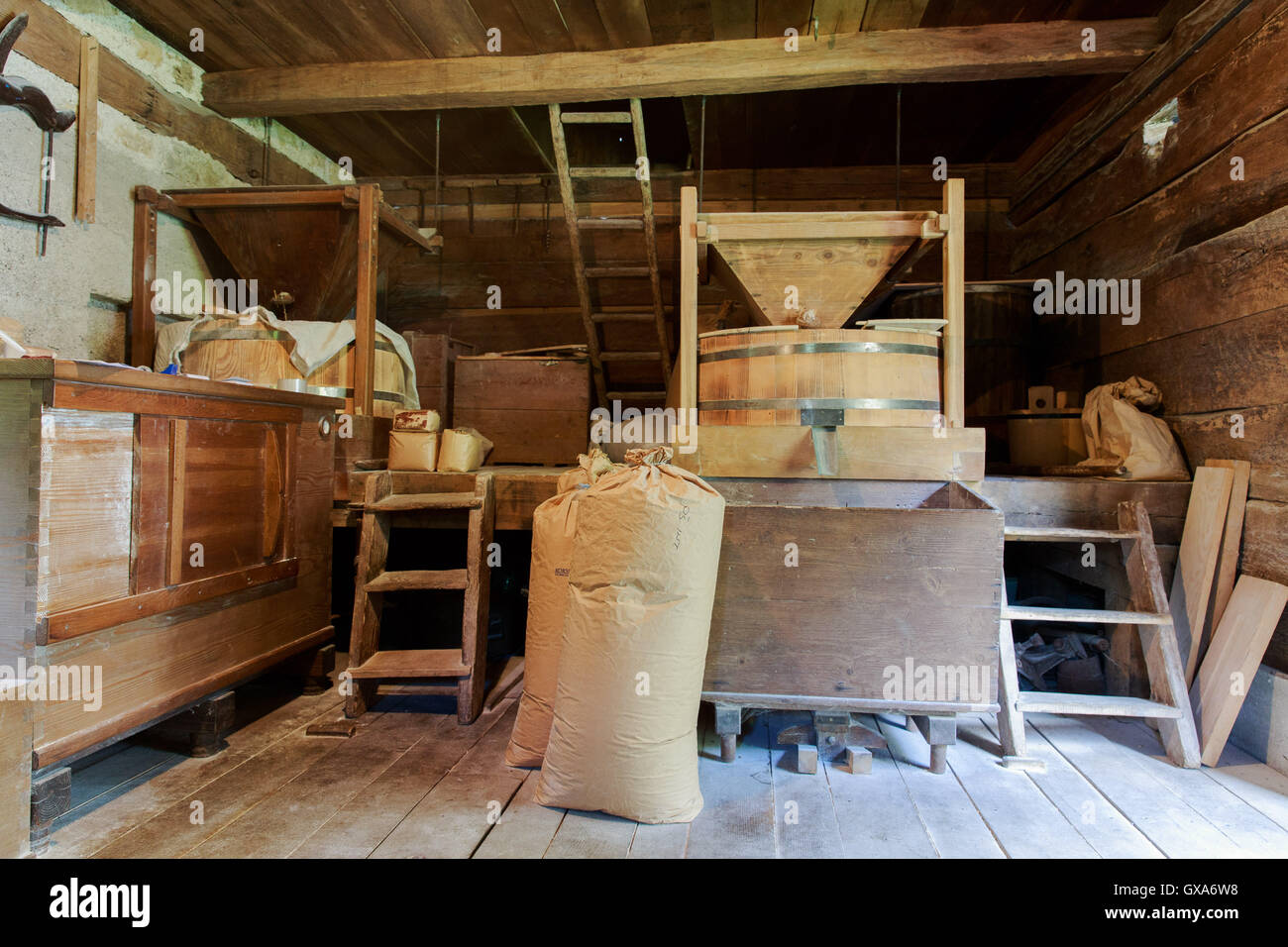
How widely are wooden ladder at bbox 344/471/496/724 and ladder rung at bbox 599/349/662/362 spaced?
2.54 m

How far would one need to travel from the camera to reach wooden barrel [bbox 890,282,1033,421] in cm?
427

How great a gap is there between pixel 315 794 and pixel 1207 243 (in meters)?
4.03

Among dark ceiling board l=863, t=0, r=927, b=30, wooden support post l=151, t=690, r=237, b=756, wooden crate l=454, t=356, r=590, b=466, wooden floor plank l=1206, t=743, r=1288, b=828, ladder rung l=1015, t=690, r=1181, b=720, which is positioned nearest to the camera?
wooden floor plank l=1206, t=743, r=1288, b=828

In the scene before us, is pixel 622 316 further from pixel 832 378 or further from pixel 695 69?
pixel 832 378

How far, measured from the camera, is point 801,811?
2.02 m

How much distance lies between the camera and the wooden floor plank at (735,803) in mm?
1822

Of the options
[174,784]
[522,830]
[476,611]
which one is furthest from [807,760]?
[174,784]

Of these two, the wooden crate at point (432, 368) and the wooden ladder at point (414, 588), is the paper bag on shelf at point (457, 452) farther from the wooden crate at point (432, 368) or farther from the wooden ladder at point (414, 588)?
the wooden crate at point (432, 368)

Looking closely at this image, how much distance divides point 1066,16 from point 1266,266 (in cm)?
200

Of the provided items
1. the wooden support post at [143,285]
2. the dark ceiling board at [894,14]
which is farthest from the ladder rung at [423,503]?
the dark ceiling board at [894,14]

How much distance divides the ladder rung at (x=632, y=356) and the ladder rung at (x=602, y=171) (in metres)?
1.28

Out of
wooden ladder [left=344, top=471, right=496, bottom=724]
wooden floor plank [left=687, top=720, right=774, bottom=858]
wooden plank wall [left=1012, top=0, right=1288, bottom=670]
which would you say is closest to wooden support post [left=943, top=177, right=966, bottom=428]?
wooden plank wall [left=1012, top=0, right=1288, bottom=670]

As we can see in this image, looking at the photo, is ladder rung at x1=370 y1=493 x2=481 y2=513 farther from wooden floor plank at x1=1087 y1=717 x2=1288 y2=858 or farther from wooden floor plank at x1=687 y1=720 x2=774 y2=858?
wooden floor plank at x1=1087 y1=717 x2=1288 y2=858

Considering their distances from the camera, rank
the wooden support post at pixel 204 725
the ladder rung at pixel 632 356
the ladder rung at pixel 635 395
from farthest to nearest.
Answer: the ladder rung at pixel 635 395 < the ladder rung at pixel 632 356 < the wooden support post at pixel 204 725
